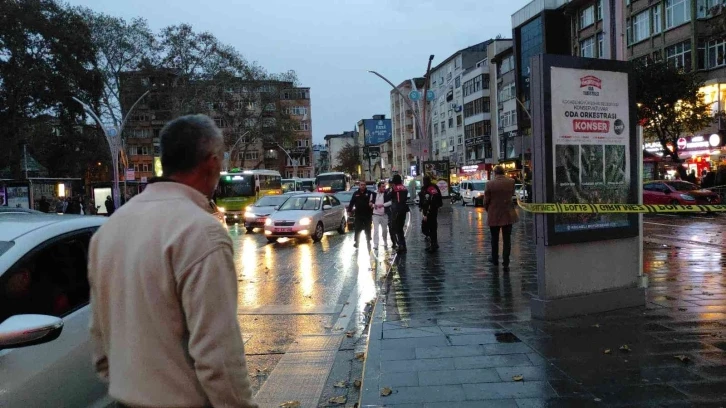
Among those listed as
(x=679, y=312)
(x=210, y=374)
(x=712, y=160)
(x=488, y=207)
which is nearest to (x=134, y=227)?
(x=210, y=374)

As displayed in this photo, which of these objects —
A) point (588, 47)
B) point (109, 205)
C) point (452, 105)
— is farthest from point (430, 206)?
point (452, 105)

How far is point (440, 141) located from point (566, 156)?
3594 inches

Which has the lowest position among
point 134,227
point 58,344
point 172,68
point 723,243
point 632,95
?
point 723,243

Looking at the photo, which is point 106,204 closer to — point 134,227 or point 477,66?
point 134,227

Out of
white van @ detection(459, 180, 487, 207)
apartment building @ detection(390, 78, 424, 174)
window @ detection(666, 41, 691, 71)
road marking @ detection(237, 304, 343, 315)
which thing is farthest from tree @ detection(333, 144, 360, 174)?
road marking @ detection(237, 304, 343, 315)

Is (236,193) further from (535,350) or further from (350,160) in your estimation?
(350,160)

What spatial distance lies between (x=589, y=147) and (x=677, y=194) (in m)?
21.6

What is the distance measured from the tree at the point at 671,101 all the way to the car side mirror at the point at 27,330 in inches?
1365

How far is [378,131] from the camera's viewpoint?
6506 centimetres

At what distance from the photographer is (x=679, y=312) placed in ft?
22.3

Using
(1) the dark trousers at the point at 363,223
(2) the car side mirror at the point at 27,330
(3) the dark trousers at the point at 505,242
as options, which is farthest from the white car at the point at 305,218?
(2) the car side mirror at the point at 27,330

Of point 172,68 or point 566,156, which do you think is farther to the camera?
point 172,68

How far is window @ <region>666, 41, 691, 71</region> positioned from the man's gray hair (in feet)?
134

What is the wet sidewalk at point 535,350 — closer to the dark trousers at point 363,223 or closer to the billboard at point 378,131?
the dark trousers at point 363,223
